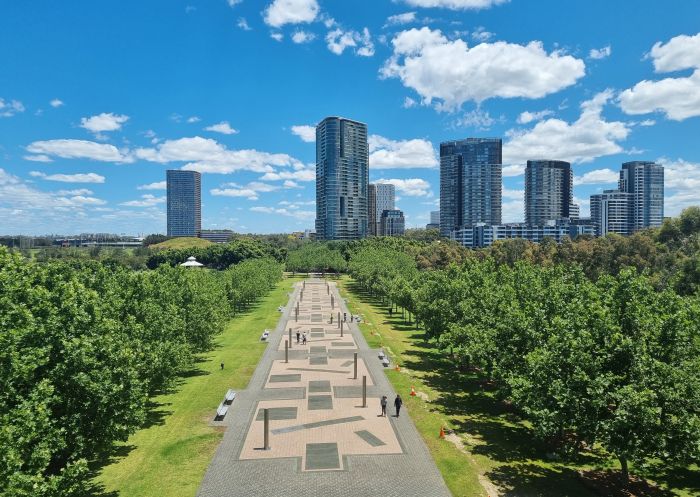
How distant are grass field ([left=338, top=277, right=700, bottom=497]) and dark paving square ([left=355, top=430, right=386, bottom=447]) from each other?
291 cm

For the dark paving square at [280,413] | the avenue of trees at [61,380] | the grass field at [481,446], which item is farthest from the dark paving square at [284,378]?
the avenue of trees at [61,380]

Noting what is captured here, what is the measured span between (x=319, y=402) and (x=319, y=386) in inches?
155

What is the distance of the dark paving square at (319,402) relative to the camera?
3281 centimetres

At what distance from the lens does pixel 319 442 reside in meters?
27.2

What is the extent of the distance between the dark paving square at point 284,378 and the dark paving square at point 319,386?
72.2 inches

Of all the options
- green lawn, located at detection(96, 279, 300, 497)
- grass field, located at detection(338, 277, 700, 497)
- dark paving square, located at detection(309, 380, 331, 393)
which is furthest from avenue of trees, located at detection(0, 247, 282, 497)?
grass field, located at detection(338, 277, 700, 497)

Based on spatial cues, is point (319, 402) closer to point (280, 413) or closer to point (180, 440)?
point (280, 413)

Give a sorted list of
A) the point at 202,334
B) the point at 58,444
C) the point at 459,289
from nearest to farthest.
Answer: the point at 58,444
the point at 202,334
the point at 459,289

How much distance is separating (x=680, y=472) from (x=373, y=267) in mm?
70775

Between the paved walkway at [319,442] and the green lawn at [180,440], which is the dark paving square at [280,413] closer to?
the paved walkway at [319,442]

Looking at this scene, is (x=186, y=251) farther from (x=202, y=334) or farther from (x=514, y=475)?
(x=514, y=475)

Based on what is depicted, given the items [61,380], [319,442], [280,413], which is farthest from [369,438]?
[61,380]

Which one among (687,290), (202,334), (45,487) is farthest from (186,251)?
(45,487)

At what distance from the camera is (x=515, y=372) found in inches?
1081
